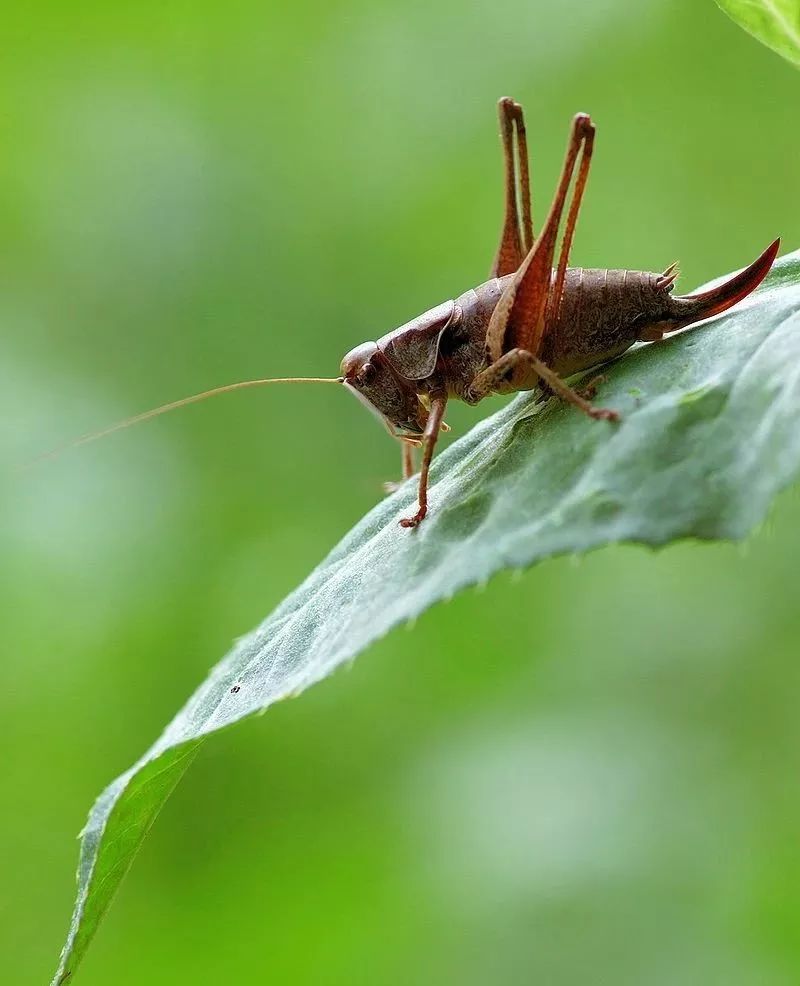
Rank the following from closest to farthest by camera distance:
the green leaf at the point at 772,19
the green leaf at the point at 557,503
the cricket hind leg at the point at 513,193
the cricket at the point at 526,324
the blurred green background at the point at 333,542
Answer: the green leaf at the point at 557,503
the green leaf at the point at 772,19
the cricket at the point at 526,324
the cricket hind leg at the point at 513,193
the blurred green background at the point at 333,542

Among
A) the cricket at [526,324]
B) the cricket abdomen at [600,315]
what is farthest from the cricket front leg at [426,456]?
the cricket abdomen at [600,315]

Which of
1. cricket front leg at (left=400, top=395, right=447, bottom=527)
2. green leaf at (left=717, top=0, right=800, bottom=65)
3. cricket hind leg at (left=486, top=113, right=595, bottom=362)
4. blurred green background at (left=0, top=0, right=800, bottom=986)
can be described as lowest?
blurred green background at (left=0, top=0, right=800, bottom=986)

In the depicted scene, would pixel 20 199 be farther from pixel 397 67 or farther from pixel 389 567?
pixel 389 567

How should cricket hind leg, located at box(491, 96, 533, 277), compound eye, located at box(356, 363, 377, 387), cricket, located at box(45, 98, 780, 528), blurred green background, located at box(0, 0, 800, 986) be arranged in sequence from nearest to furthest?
1. cricket, located at box(45, 98, 780, 528)
2. cricket hind leg, located at box(491, 96, 533, 277)
3. compound eye, located at box(356, 363, 377, 387)
4. blurred green background, located at box(0, 0, 800, 986)

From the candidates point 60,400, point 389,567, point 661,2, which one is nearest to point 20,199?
point 60,400

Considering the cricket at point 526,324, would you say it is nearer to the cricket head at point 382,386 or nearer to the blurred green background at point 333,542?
the cricket head at point 382,386

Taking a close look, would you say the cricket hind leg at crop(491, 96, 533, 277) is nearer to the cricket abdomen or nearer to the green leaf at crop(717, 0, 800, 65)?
the cricket abdomen

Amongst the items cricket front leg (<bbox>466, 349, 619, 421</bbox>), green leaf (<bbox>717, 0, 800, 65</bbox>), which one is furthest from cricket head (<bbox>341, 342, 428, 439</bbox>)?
green leaf (<bbox>717, 0, 800, 65</bbox>)

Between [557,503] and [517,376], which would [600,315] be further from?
[557,503]

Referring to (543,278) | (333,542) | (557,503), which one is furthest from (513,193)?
(333,542)
